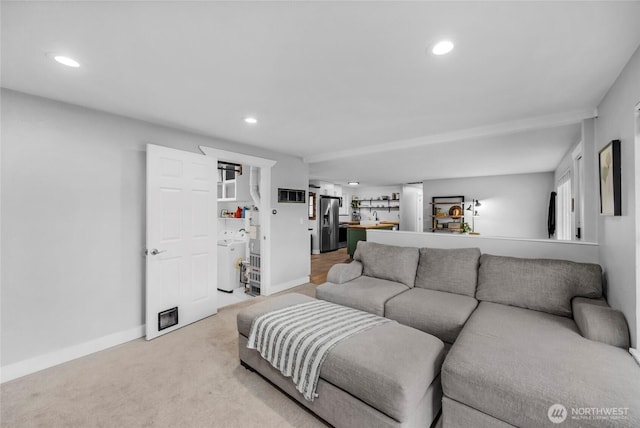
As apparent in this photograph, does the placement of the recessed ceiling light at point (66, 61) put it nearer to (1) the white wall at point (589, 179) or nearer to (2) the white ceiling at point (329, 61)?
(2) the white ceiling at point (329, 61)

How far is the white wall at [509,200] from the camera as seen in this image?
6.33 metres

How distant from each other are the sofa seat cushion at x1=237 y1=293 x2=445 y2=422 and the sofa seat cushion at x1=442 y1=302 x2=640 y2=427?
0.14 metres

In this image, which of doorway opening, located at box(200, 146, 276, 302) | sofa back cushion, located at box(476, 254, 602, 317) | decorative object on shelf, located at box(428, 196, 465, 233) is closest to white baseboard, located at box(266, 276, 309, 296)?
doorway opening, located at box(200, 146, 276, 302)

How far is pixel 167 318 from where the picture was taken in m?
2.91

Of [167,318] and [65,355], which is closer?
[65,355]

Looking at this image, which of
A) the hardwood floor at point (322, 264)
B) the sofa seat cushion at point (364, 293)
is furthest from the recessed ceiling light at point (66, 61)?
the hardwood floor at point (322, 264)

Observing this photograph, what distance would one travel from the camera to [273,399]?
6.17 ft

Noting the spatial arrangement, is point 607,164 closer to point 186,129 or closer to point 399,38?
point 399,38

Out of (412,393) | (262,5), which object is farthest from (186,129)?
(412,393)

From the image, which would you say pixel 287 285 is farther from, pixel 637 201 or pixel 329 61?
pixel 637 201

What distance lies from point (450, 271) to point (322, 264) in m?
4.08

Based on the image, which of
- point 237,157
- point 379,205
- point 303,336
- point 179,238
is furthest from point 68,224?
point 379,205

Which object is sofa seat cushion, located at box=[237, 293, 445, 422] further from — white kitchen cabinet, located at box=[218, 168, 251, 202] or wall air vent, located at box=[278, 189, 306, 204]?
white kitchen cabinet, located at box=[218, 168, 251, 202]

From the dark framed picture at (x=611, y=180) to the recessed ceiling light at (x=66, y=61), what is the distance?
12.5ft
